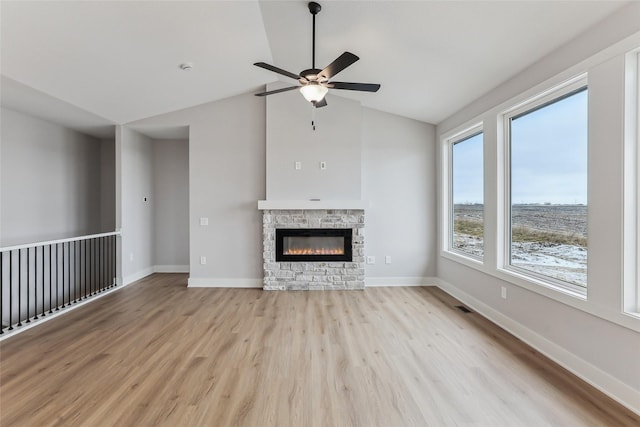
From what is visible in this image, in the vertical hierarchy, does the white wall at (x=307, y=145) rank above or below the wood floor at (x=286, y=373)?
above

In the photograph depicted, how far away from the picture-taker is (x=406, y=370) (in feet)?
7.79

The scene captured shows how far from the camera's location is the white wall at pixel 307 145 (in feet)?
15.7

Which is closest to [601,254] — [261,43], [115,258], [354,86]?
[354,86]

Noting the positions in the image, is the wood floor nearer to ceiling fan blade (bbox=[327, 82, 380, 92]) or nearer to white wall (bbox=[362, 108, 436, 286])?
white wall (bbox=[362, 108, 436, 286])

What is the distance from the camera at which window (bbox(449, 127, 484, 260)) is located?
157 inches

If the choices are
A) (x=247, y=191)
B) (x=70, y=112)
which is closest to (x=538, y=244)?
(x=247, y=191)

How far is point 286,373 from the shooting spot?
234 centimetres

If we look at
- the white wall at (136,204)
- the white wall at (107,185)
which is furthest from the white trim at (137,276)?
the white wall at (107,185)

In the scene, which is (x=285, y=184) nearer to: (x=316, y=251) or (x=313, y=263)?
(x=316, y=251)

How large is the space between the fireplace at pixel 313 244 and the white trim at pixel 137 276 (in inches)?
103

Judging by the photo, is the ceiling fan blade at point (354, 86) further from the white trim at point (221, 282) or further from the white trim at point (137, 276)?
the white trim at point (137, 276)

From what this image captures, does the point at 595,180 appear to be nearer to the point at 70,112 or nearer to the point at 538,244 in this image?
the point at 538,244

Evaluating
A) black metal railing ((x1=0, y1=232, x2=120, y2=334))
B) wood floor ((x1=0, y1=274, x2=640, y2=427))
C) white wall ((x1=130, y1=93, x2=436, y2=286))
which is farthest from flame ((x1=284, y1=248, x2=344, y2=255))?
black metal railing ((x1=0, y1=232, x2=120, y2=334))

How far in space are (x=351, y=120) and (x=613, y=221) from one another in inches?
139
